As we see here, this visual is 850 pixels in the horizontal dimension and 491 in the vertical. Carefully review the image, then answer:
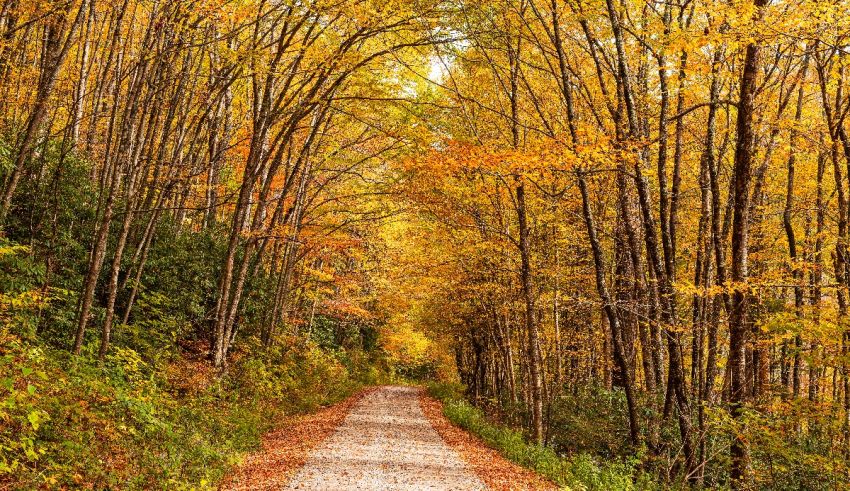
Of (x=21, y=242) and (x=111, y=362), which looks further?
(x=21, y=242)

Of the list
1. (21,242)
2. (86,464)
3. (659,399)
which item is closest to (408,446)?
(659,399)

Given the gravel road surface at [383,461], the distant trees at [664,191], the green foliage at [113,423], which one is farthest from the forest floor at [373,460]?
the distant trees at [664,191]

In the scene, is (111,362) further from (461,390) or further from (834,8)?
(461,390)

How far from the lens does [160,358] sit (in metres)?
11.3

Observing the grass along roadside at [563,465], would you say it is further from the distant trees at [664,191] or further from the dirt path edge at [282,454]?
the dirt path edge at [282,454]

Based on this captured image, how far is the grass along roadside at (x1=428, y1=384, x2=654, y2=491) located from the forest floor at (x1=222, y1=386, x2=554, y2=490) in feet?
0.83

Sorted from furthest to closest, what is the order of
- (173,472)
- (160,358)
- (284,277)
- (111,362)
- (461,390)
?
(461,390) → (284,277) → (160,358) → (111,362) → (173,472)

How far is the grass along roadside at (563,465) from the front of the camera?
328 inches

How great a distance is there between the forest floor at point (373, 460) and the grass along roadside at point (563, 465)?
0.83ft

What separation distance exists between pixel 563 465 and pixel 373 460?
337cm

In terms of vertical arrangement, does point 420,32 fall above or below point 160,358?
above

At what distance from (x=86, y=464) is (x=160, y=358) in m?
5.82

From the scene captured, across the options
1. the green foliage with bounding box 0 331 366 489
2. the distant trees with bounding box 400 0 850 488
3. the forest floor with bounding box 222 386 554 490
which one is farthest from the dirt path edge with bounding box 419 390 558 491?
the green foliage with bounding box 0 331 366 489

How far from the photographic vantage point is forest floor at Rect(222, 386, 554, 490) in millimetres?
8180
